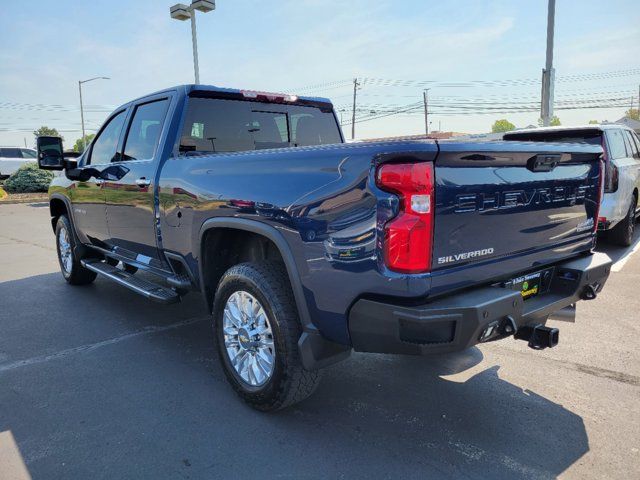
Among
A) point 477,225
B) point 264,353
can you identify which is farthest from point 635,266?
point 264,353

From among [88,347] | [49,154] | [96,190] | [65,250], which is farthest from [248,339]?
[65,250]

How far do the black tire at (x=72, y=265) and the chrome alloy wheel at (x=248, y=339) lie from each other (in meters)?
3.40

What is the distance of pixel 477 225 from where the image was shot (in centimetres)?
241

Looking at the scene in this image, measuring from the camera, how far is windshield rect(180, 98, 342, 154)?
3.96 m

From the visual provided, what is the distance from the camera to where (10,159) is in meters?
27.1

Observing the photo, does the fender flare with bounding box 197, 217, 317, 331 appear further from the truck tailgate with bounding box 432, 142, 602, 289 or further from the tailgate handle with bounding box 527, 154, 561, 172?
the tailgate handle with bounding box 527, 154, 561, 172

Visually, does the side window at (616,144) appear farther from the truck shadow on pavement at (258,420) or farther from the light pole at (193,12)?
the light pole at (193,12)

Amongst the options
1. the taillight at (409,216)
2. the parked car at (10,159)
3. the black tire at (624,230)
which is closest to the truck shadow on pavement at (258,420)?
the taillight at (409,216)

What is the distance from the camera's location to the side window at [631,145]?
301 inches

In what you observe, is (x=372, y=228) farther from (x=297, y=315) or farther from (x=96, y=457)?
(x=96, y=457)

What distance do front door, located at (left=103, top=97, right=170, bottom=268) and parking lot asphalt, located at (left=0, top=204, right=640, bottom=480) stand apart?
0.82m

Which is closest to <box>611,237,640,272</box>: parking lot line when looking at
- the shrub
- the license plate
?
the license plate

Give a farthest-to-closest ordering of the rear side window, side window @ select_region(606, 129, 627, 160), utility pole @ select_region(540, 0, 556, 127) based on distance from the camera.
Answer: the rear side window → utility pole @ select_region(540, 0, 556, 127) → side window @ select_region(606, 129, 627, 160)

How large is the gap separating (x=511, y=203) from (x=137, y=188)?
296 cm
